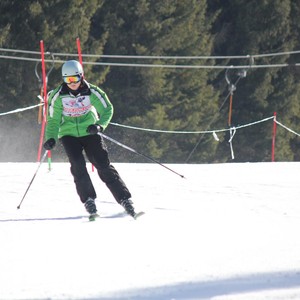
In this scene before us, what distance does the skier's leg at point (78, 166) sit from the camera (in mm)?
7605

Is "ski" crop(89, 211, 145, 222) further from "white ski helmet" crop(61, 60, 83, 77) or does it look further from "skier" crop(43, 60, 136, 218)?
"white ski helmet" crop(61, 60, 83, 77)

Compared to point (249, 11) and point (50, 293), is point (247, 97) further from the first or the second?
point (50, 293)

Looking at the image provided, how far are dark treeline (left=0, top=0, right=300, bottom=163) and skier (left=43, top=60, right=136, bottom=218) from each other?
16.3 metres

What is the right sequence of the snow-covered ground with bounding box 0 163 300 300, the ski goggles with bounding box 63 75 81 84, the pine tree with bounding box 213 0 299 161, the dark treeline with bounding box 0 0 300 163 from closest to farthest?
the snow-covered ground with bounding box 0 163 300 300 → the ski goggles with bounding box 63 75 81 84 → the dark treeline with bounding box 0 0 300 163 → the pine tree with bounding box 213 0 299 161

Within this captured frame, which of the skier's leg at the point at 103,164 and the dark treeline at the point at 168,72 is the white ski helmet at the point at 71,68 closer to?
the skier's leg at the point at 103,164

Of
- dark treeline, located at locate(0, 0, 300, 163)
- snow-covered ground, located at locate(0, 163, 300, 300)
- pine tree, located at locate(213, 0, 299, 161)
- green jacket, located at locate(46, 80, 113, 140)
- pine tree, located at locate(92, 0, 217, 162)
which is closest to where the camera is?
snow-covered ground, located at locate(0, 163, 300, 300)

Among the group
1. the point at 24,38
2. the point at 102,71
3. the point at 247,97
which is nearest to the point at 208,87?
the point at 247,97

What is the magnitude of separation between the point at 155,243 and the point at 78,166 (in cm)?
141

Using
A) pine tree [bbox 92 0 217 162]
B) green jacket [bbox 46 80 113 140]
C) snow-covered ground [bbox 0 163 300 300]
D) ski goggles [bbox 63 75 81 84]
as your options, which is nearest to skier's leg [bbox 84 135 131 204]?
green jacket [bbox 46 80 113 140]

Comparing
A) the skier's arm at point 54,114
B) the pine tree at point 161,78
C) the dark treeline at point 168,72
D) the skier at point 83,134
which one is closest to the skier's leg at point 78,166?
the skier at point 83,134

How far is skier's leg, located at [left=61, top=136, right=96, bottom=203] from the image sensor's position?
25.0 feet

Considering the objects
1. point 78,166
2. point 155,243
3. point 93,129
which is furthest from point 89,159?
point 155,243

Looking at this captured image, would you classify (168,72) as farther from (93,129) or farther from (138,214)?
(93,129)

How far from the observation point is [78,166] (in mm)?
7602
